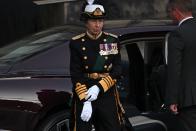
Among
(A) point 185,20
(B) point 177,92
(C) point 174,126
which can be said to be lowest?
(C) point 174,126

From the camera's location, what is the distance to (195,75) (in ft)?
17.6

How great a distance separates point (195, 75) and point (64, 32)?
78.4 inches

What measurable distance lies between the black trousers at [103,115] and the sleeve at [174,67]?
49 centimetres

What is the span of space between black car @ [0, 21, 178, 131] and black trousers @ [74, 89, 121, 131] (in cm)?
70

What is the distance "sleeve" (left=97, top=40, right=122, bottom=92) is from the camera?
5.35 meters

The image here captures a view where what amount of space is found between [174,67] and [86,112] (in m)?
0.82

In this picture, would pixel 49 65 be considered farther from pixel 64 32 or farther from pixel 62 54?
pixel 64 32

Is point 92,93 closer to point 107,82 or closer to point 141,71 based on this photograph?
point 107,82

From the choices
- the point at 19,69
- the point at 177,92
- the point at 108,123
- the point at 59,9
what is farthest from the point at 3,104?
the point at 59,9

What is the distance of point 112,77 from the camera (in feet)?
17.9

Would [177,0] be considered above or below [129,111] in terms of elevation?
above

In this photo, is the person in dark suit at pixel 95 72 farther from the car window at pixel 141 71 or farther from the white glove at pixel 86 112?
the car window at pixel 141 71

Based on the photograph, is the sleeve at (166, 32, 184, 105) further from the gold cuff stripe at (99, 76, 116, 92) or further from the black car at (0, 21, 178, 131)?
the black car at (0, 21, 178, 131)

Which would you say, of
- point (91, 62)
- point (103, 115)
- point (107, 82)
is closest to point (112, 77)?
point (107, 82)
